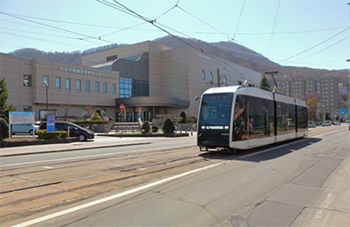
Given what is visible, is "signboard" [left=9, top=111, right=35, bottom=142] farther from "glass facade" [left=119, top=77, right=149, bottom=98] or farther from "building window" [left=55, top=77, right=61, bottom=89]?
→ "glass facade" [left=119, top=77, right=149, bottom=98]

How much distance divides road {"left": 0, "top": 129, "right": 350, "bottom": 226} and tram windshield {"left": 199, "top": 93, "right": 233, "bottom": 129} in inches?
114

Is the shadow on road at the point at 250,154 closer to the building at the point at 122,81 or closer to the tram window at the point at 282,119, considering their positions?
the tram window at the point at 282,119

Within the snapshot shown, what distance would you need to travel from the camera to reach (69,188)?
6.92m

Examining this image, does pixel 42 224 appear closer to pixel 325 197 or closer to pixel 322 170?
pixel 325 197

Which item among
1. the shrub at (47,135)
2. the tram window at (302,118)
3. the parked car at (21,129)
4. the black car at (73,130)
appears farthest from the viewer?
the parked car at (21,129)

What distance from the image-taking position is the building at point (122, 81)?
158ft

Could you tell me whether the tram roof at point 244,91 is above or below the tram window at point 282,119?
above

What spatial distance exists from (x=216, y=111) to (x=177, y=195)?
24.0 ft

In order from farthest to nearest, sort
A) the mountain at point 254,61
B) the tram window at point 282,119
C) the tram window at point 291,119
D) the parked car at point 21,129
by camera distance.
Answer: the mountain at point 254,61
the parked car at point 21,129
the tram window at point 291,119
the tram window at point 282,119

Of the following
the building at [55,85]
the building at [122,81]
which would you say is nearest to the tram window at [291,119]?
the building at [122,81]

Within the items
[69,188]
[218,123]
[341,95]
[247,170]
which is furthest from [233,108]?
[341,95]

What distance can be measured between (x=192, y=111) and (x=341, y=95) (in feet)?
344

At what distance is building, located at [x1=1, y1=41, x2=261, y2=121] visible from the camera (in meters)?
48.3

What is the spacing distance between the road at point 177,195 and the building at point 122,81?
31878 millimetres
